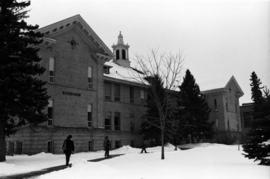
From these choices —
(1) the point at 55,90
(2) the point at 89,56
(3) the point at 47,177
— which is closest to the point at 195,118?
(2) the point at 89,56

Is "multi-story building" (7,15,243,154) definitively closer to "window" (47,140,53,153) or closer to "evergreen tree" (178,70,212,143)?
"window" (47,140,53,153)

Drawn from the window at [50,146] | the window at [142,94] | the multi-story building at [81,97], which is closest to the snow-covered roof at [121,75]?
the multi-story building at [81,97]

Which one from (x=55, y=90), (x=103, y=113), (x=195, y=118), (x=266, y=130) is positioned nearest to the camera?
(x=266, y=130)

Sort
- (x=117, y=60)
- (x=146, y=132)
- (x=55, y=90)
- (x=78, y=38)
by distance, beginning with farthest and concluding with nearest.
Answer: (x=117, y=60), (x=146, y=132), (x=78, y=38), (x=55, y=90)

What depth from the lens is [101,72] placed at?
38188 mm

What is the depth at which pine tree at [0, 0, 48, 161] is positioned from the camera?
69.3 feet

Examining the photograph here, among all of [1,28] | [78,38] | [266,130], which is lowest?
[266,130]

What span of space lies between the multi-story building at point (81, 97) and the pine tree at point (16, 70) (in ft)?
22.2

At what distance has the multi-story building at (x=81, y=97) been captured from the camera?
103 ft

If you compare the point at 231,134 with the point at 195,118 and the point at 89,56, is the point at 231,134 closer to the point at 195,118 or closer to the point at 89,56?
the point at 195,118

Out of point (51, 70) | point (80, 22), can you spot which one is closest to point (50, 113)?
Answer: point (51, 70)

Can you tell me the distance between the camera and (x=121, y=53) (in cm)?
5438

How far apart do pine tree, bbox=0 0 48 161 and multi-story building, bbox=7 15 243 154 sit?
6.76 meters

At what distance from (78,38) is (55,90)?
6270mm
